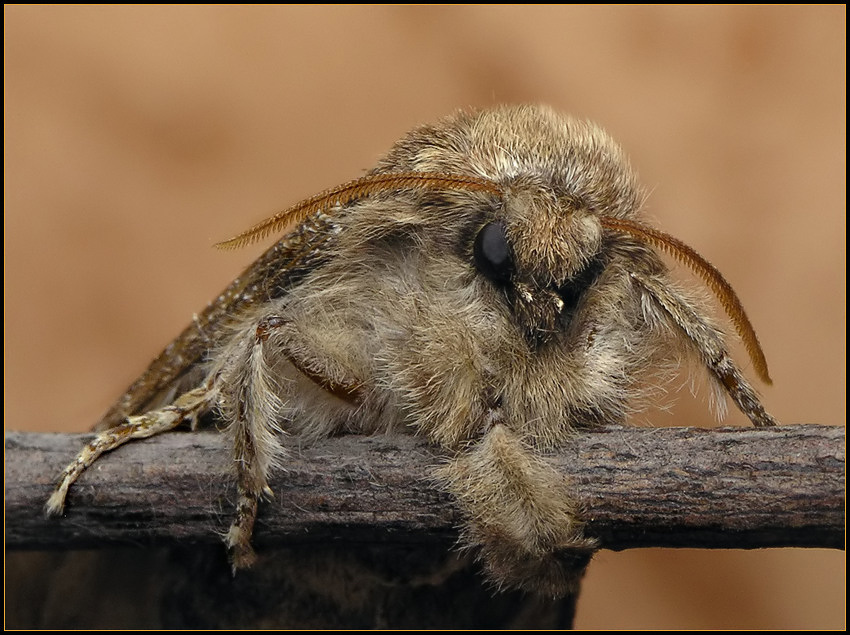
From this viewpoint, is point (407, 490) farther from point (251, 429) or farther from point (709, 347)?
point (709, 347)

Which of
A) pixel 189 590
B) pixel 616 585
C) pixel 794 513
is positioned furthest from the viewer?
pixel 616 585

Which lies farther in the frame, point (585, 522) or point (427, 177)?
point (427, 177)

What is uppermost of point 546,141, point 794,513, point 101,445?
point 546,141

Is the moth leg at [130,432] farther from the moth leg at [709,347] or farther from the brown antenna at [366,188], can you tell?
the moth leg at [709,347]

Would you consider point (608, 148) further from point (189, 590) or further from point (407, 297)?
point (189, 590)

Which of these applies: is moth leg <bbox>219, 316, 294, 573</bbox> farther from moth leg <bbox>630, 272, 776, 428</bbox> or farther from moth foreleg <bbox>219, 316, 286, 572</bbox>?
moth leg <bbox>630, 272, 776, 428</bbox>

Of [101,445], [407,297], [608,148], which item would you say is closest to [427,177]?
[407,297]

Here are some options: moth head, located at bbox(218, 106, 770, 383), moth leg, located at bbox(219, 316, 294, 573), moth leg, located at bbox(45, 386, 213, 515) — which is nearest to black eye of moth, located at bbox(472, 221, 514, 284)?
moth head, located at bbox(218, 106, 770, 383)
